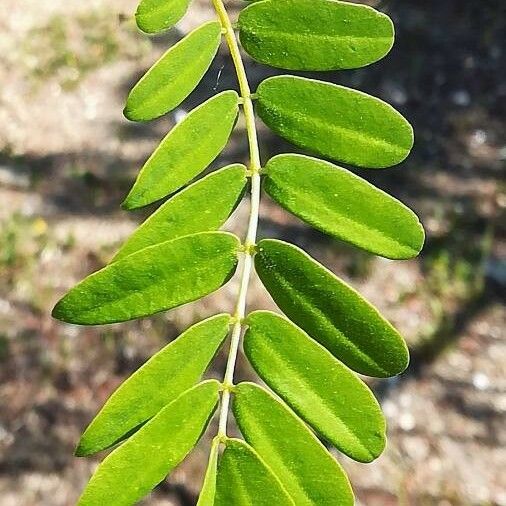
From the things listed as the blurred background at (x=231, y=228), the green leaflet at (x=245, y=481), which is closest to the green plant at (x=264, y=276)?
the green leaflet at (x=245, y=481)

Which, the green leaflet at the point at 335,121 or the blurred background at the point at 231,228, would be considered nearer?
the green leaflet at the point at 335,121

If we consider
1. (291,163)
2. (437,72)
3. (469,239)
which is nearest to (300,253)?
(291,163)

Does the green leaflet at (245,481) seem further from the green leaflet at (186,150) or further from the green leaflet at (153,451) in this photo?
the green leaflet at (186,150)

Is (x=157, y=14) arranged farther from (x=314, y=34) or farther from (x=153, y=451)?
(x=153, y=451)

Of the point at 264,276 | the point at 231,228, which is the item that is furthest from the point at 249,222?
the point at 231,228

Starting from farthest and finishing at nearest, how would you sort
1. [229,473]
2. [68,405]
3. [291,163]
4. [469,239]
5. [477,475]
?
[469,239]
[68,405]
[477,475]
[291,163]
[229,473]

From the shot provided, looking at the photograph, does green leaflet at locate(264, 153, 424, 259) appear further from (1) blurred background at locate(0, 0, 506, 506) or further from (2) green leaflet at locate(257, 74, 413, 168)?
(1) blurred background at locate(0, 0, 506, 506)

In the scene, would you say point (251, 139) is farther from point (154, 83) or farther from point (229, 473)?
point (229, 473)

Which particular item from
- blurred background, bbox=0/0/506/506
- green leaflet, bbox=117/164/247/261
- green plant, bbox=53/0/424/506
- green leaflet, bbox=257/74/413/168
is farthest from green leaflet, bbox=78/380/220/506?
blurred background, bbox=0/0/506/506
